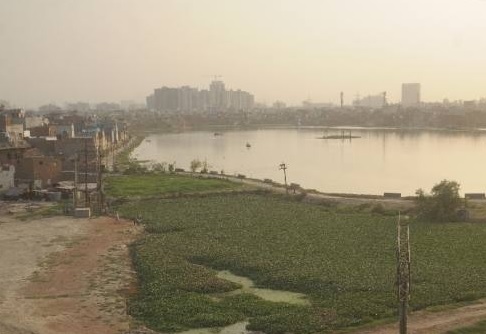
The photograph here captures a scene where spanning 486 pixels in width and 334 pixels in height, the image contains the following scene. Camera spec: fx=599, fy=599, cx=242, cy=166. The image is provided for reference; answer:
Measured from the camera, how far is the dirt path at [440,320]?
12.0 meters

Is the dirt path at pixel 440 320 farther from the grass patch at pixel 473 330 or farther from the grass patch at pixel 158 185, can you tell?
the grass patch at pixel 158 185

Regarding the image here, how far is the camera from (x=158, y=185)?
3544 cm

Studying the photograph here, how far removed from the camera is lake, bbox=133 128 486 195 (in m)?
41.7

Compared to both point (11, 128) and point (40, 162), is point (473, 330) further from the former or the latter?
point (11, 128)

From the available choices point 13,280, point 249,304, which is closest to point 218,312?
point 249,304

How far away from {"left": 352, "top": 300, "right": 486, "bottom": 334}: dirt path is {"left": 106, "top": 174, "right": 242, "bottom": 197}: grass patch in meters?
21.3

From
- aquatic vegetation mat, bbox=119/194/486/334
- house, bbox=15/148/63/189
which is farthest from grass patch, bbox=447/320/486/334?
house, bbox=15/148/63/189

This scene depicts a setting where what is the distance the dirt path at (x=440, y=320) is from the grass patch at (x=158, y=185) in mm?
21317

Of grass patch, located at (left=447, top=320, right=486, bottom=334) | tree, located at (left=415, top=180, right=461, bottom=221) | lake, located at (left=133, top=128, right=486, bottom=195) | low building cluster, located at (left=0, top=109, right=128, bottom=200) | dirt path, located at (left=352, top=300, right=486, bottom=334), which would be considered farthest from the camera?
lake, located at (left=133, top=128, right=486, bottom=195)

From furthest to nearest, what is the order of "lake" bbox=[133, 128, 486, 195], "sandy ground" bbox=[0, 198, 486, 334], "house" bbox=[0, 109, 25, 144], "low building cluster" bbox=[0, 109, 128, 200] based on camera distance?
"lake" bbox=[133, 128, 486, 195], "house" bbox=[0, 109, 25, 144], "low building cluster" bbox=[0, 109, 128, 200], "sandy ground" bbox=[0, 198, 486, 334]

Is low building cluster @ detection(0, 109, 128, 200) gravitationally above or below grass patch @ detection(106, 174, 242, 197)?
above

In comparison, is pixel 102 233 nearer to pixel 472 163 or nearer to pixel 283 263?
pixel 283 263

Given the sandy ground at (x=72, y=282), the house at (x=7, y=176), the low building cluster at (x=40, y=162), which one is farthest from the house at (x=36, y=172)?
the sandy ground at (x=72, y=282)

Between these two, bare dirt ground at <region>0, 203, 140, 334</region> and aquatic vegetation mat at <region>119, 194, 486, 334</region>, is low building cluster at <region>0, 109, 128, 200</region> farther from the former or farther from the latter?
aquatic vegetation mat at <region>119, 194, 486, 334</region>
